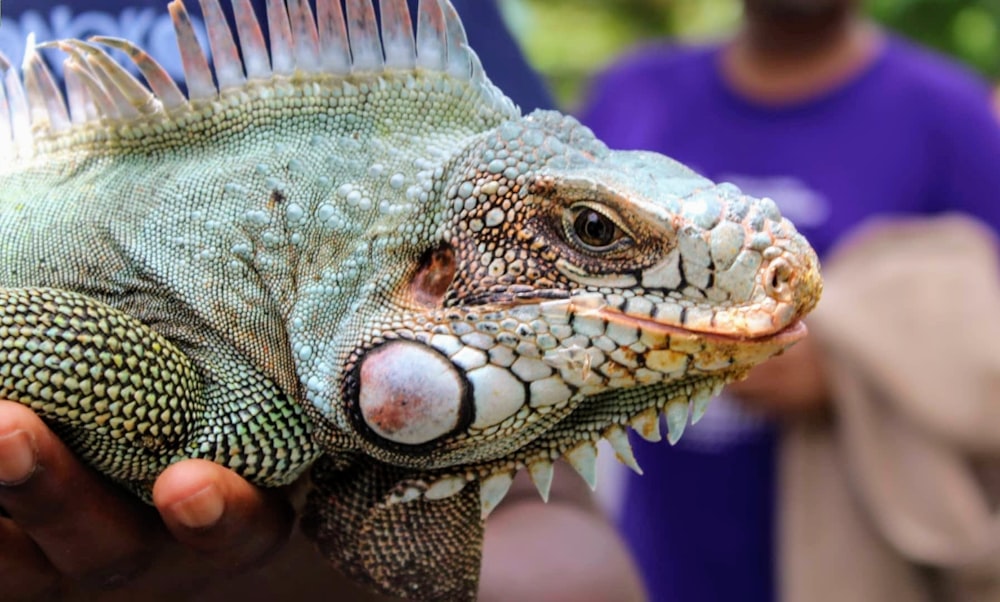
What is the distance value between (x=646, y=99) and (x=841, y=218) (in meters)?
0.74

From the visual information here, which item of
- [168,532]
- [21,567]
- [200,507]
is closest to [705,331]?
[200,507]

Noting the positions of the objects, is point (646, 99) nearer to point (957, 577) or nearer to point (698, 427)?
point (698, 427)

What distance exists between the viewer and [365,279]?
3.66 feet

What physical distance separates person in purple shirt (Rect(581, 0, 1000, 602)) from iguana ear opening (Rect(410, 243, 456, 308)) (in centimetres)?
164

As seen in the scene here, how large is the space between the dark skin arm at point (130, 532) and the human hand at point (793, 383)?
1.52 metres

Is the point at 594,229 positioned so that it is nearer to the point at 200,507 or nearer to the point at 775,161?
the point at 200,507

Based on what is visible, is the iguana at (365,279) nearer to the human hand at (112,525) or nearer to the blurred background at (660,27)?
the human hand at (112,525)

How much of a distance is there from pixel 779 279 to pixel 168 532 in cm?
81

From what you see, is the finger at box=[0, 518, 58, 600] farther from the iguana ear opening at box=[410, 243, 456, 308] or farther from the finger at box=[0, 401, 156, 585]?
the iguana ear opening at box=[410, 243, 456, 308]

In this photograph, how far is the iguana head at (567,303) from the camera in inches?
39.4

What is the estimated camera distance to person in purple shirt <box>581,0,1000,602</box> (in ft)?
8.80

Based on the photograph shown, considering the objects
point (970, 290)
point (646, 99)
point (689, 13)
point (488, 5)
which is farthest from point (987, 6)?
point (488, 5)

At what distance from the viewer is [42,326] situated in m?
1.10

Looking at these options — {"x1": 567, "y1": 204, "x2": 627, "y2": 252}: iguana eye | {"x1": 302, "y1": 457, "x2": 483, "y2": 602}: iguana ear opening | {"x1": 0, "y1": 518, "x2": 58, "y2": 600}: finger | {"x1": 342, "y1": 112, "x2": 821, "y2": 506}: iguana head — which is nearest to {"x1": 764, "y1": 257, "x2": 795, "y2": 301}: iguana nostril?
{"x1": 342, "y1": 112, "x2": 821, "y2": 506}: iguana head
